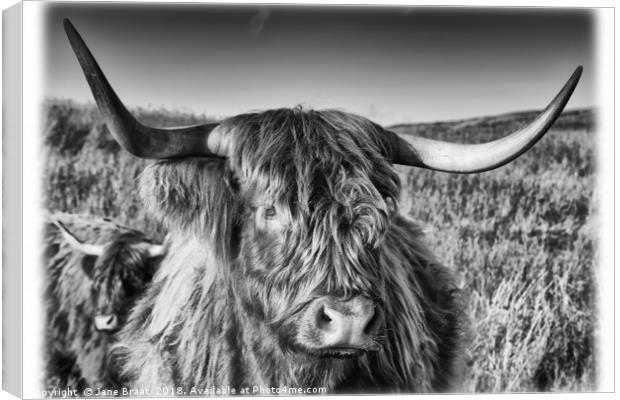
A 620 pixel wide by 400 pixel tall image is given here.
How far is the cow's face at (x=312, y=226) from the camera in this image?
4.62 meters

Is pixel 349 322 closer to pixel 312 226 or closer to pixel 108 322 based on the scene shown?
pixel 312 226

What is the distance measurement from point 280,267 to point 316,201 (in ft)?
1.17

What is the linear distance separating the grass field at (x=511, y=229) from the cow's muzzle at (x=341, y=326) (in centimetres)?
144

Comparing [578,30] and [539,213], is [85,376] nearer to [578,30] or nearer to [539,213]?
[539,213]

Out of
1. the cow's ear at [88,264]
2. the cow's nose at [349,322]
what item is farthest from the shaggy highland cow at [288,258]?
the cow's ear at [88,264]

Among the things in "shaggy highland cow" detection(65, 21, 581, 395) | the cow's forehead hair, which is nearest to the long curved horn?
"shaggy highland cow" detection(65, 21, 581, 395)

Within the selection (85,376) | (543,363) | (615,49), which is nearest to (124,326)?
(85,376)

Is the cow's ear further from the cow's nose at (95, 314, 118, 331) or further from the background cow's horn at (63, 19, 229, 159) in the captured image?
the background cow's horn at (63, 19, 229, 159)

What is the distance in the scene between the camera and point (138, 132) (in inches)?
188

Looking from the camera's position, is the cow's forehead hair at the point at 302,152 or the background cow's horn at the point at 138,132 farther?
the cow's forehead hair at the point at 302,152

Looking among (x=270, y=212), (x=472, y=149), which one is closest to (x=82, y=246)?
(x=270, y=212)

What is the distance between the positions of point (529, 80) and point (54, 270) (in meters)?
2.94

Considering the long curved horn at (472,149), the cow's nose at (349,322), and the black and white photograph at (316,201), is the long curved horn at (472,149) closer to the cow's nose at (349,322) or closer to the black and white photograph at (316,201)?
the black and white photograph at (316,201)

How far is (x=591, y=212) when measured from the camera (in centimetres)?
603
